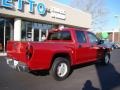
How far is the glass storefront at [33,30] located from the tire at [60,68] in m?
12.2

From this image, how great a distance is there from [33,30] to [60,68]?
44.8 feet

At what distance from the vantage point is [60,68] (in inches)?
321

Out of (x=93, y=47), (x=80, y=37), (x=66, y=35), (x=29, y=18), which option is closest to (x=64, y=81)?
(x=66, y=35)

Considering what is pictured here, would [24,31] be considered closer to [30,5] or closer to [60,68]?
[30,5]

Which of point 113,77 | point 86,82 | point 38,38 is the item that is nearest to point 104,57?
point 113,77

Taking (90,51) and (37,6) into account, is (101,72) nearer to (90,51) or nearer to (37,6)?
(90,51)

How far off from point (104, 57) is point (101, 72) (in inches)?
74.6

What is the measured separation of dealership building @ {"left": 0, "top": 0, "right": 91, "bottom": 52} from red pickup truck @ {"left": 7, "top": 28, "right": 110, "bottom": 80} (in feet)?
28.0

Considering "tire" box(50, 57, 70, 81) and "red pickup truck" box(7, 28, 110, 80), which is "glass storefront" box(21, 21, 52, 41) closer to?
"red pickup truck" box(7, 28, 110, 80)

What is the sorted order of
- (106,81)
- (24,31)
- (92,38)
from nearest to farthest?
1. (106,81)
2. (92,38)
3. (24,31)

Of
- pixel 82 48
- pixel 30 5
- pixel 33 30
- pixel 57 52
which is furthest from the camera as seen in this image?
pixel 33 30

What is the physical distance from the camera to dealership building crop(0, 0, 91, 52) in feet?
58.5

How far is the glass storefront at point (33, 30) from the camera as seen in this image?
20.4 meters

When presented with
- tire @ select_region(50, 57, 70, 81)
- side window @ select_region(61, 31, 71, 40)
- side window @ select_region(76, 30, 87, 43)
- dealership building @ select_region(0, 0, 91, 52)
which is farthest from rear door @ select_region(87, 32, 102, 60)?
dealership building @ select_region(0, 0, 91, 52)
